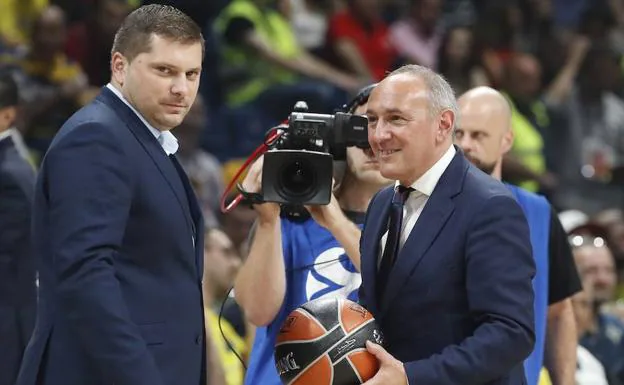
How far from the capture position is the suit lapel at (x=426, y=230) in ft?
10.9

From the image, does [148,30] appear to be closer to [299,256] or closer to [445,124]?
[445,124]

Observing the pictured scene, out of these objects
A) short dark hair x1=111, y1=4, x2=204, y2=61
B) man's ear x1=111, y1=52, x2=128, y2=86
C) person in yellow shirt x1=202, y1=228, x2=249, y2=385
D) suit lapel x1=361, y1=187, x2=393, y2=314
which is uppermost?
short dark hair x1=111, y1=4, x2=204, y2=61

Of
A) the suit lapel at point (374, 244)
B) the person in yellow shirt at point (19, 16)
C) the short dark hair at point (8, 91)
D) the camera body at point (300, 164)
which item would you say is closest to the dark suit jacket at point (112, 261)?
the camera body at point (300, 164)

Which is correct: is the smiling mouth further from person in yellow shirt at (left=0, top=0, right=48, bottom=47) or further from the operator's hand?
person in yellow shirt at (left=0, top=0, right=48, bottom=47)

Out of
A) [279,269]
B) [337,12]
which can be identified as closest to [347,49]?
[337,12]

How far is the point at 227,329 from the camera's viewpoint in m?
6.27

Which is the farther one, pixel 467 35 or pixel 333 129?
pixel 467 35

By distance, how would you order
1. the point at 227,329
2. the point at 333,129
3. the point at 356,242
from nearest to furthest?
the point at 333,129
the point at 356,242
the point at 227,329

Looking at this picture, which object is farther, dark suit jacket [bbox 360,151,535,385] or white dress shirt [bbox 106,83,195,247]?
white dress shirt [bbox 106,83,195,247]

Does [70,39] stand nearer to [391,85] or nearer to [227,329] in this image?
[227,329]

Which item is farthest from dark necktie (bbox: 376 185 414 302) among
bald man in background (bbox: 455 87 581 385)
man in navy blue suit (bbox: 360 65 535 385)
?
bald man in background (bbox: 455 87 581 385)

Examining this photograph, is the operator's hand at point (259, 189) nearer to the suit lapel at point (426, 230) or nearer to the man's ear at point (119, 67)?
the man's ear at point (119, 67)

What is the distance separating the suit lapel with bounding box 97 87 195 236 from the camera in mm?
3461

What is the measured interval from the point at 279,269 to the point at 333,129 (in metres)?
0.60
